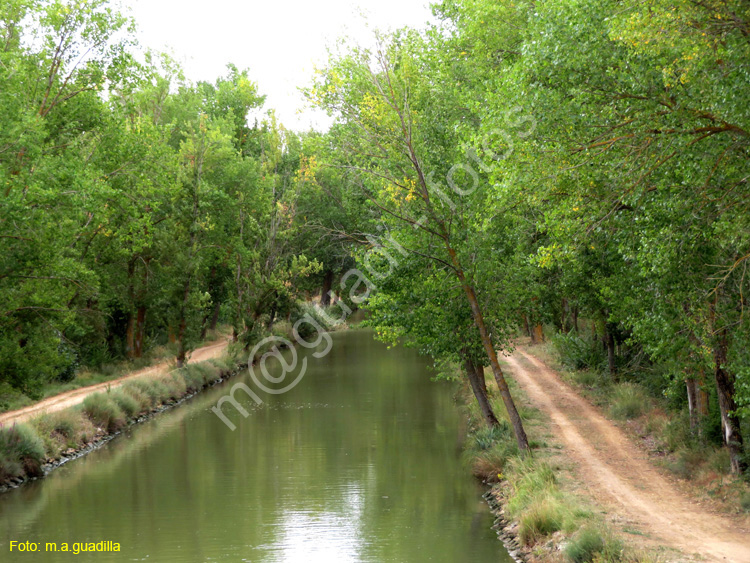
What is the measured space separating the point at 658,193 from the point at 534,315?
11274mm

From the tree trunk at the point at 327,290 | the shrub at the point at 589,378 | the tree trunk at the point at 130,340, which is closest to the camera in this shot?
the shrub at the point at 589,378

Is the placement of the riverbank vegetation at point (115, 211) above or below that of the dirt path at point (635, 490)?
above

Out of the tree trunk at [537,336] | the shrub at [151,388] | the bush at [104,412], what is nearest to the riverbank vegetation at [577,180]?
the bush at [104,412]

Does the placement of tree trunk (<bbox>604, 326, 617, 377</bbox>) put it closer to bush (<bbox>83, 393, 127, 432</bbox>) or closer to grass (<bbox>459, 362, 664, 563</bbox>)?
grass (<bbox>459, 362, 664, 563</bbox>)

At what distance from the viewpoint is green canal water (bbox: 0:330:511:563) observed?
14.7 m

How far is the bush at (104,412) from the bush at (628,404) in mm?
15880

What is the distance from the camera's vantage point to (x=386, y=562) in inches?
541

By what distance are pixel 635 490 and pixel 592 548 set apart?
13.8ft

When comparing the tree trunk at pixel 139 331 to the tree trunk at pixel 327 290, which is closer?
the tree trunk at pixel 139 331

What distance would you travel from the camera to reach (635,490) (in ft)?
50.4

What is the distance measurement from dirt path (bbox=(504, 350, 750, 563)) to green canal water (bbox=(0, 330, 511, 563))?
2461mm

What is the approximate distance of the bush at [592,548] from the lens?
11.1m

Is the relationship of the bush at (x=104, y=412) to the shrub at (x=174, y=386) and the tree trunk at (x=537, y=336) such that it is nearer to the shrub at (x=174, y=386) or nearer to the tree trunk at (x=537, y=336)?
the shrub at (x=174, y=386)

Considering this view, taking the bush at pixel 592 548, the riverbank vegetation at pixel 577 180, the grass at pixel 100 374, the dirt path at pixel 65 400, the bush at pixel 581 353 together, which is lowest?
the bush at pixel 592 548
